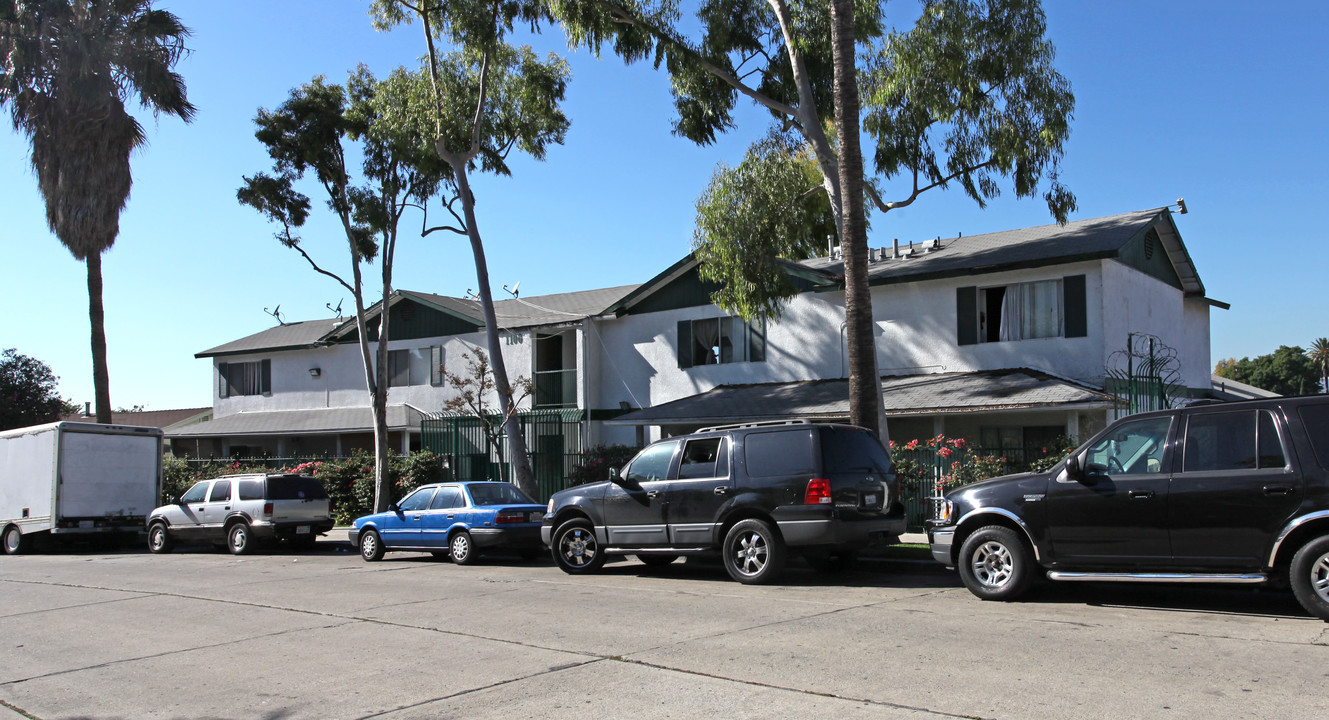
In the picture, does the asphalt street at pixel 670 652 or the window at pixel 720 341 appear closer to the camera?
the asphalt street at pixel 670 652

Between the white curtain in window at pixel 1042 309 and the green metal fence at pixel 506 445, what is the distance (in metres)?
11.4

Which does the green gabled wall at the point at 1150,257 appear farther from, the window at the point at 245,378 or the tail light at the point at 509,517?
the window at the point at 245,378

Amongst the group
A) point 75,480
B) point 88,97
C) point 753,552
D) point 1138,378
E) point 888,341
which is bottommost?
point 753,552

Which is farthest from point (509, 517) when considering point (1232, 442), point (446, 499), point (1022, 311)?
point (1022, 311)

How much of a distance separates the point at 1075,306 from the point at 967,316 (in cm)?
219

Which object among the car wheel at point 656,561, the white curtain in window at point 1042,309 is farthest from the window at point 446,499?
the white curtain in window at point 1042,309

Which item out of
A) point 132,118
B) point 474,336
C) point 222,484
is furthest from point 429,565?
point 132,118

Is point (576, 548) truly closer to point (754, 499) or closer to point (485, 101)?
point (754, 499)

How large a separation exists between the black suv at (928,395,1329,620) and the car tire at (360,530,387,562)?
10504 millimetres

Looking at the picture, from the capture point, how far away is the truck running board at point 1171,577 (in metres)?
8.33

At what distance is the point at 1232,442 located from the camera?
8.65 meters

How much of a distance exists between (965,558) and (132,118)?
25210 mm

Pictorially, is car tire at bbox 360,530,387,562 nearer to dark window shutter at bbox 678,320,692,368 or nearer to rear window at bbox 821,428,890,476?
rear window at bbox 821,428,890,476

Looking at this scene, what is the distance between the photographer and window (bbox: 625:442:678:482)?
12.7m
